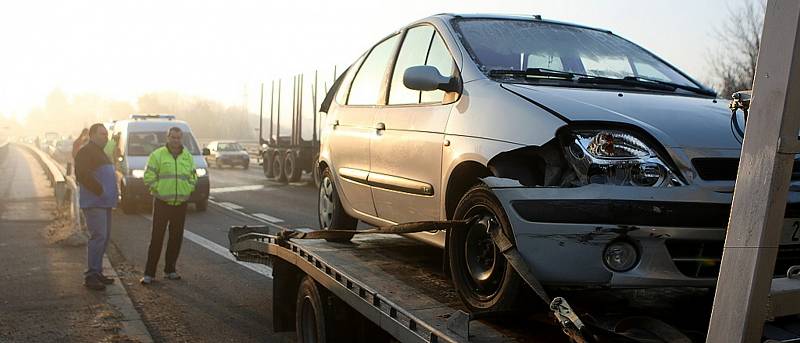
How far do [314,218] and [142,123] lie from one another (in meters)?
5.09

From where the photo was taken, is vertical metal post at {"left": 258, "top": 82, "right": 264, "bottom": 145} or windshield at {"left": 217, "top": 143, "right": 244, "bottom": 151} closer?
vertical metal post at {"left": 258, "top": 82, "right": 264, "bottom": 145}

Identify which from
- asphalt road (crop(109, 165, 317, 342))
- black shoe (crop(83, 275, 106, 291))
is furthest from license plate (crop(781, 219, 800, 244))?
black shoe (crop(83, 275, 106, 291))

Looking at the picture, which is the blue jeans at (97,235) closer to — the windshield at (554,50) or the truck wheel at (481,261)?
the windshield at (554,50)

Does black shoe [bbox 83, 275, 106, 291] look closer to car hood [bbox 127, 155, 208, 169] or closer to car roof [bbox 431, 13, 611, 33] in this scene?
car roof [bbox 431, 13, 611, 33]

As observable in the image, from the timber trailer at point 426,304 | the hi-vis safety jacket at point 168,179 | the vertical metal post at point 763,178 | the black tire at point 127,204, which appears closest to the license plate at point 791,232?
the timber trailer at point 426,304

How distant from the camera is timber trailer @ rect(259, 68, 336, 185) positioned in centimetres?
2277

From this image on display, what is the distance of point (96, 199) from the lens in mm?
7652

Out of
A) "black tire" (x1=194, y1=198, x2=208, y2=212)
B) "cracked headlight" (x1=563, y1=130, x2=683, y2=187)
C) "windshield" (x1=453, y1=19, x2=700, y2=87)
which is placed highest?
"windshield" (x1=453, y1=19, x2=700, y2=87)

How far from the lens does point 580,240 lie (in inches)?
105

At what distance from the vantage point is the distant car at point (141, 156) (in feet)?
47.5

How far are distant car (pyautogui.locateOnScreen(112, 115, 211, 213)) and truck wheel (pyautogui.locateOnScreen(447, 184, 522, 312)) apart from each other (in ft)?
37.8

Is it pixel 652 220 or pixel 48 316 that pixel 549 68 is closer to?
pixel 652 220

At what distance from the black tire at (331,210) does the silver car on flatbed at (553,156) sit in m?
0.65

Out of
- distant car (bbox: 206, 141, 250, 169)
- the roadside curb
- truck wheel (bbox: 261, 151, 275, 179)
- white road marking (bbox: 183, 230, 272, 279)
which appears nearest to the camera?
the roadside curb
